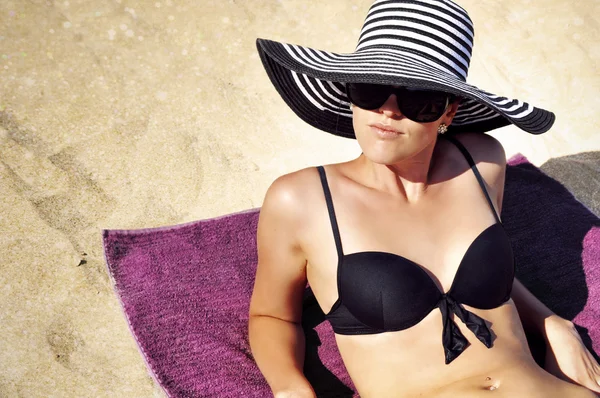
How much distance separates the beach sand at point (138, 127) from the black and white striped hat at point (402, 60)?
4.53 ft

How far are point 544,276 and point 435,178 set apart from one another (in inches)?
41.4

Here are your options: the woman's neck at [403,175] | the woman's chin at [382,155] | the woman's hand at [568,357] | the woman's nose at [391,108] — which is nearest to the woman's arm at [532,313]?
the woman's hand at [568,357]

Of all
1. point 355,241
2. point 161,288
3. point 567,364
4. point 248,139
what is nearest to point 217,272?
point 161,288

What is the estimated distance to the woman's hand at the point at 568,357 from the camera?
254cm

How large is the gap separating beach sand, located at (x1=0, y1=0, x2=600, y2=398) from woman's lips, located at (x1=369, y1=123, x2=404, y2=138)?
1.54 m

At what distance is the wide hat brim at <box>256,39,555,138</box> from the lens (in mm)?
2016

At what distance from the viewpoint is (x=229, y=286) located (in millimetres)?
2977

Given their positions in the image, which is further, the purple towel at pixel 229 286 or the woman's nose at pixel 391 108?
the purple towel at pixel 229 286

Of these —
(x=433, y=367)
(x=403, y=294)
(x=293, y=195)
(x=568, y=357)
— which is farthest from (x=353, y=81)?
(x=568, y=357)

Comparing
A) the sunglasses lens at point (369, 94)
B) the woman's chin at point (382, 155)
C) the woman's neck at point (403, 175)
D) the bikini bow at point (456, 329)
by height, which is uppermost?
the sunglasses lens at point (369, 94)

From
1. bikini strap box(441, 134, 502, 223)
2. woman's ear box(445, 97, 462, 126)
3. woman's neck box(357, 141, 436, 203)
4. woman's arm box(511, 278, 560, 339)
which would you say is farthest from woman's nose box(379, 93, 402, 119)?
woman's arm box(511, 278, 560, 339)

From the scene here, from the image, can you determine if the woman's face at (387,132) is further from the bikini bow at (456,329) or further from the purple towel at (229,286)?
the purple towel at (229,286)

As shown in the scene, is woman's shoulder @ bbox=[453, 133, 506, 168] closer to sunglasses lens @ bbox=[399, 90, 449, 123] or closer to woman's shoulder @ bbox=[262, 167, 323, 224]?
sunglasses lens @ bbox=[399, 90, 449, 123]

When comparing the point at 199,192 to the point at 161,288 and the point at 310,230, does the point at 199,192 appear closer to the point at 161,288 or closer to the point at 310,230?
the point at 161,288
